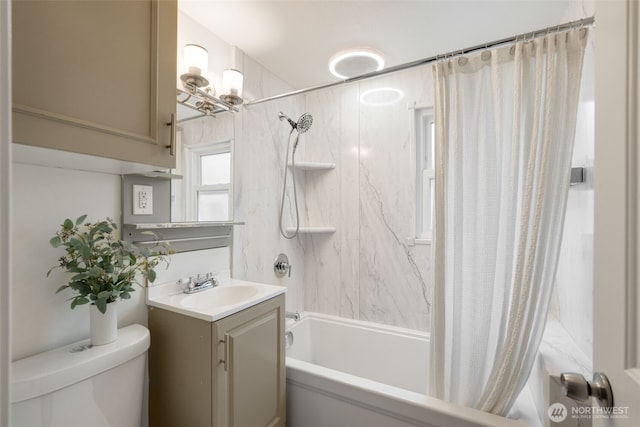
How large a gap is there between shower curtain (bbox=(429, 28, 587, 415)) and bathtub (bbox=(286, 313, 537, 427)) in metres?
0.10

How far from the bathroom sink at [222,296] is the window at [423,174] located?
1305mm

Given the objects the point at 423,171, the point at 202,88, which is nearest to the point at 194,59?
the point at 202,88

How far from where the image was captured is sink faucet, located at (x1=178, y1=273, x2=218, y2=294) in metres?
1.35

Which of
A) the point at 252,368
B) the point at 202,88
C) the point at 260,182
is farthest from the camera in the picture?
the point at 260,182

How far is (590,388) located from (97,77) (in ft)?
4.54

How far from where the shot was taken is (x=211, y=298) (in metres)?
1.37

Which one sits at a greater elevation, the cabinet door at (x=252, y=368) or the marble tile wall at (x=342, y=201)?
the marble tile wall at (x=342, y=201)

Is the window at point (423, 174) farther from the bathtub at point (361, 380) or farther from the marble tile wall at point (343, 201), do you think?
the bathtub at point (361, 380)

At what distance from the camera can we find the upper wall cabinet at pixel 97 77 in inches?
26.5

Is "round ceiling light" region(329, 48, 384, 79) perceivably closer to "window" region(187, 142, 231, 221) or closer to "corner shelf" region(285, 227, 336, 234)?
"window" region(187, 142, 231, 221)

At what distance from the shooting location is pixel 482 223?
45.1 inches

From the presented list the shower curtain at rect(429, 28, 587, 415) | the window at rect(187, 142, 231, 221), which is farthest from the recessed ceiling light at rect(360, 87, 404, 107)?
the window at rect(187, 142, 231, 221)

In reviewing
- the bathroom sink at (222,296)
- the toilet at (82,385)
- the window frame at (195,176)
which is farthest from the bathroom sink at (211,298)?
the window frame at (195,176)

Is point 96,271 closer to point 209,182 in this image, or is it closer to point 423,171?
point 209,182
